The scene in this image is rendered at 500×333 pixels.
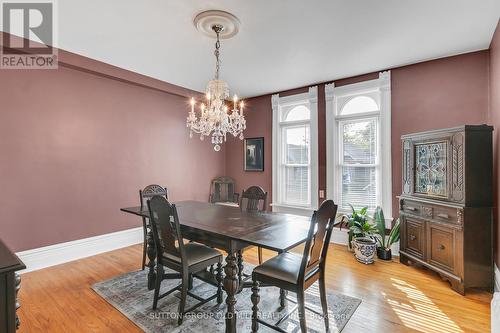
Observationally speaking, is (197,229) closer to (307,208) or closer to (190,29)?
(190,29)

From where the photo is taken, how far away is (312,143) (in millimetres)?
4551

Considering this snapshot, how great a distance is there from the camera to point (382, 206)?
389cm

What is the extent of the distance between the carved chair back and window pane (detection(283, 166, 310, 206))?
117 centimetres

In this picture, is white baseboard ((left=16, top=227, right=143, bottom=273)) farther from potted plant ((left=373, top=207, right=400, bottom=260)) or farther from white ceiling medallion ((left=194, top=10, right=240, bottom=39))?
potted plant ((left=373, top=207, right=400, bottom=260))

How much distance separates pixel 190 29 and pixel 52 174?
2.60 metres

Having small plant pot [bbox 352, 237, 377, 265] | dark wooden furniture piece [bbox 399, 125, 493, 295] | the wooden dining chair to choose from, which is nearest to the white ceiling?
dark wooden furniture piece [bbox 399, 125, 493, 295]

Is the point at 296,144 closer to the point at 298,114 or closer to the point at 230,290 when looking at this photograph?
the point at 298,114

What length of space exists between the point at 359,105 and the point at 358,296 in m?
2.85

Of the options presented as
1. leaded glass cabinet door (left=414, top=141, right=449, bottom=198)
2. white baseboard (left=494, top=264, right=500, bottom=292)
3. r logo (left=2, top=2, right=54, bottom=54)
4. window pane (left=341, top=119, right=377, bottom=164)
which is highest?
r logo (left=2, top=2, right=54, bottom=54)

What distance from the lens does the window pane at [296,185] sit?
4.75m

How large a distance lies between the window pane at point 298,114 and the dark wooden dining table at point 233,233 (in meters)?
2.53

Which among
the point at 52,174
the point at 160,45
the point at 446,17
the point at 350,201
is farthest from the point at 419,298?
the point at 52,174

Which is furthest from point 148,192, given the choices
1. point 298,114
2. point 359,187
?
point 359,187

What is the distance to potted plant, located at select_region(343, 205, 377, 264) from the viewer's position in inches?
136
